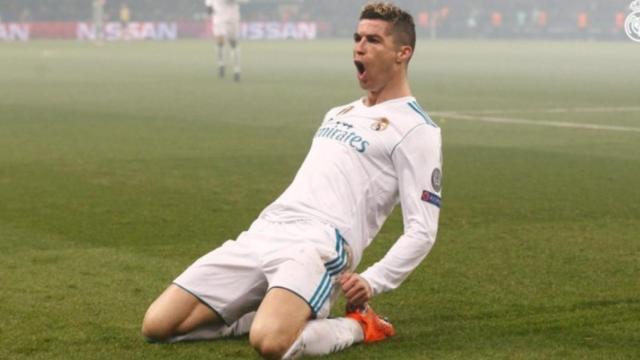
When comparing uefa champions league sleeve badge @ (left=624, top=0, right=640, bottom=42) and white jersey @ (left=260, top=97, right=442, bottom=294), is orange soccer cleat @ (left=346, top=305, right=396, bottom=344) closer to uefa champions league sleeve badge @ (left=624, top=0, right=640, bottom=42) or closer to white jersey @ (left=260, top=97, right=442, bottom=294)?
white jersey @ (left=260, top=97, right=442, bottom=294)

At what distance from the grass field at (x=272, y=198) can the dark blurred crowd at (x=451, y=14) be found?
4119 centimetres

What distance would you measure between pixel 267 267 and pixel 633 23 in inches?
2197

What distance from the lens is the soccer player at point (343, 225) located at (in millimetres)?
6816

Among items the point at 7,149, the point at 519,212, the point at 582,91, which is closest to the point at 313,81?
the point at 582,91

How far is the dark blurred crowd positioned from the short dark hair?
6043cm

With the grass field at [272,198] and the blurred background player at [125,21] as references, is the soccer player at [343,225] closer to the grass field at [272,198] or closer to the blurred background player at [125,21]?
the grass field at [272,198]

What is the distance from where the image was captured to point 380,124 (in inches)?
279

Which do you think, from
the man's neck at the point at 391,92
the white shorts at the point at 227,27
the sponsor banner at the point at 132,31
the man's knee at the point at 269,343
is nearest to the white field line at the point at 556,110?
the white shorts at the point at 227,27

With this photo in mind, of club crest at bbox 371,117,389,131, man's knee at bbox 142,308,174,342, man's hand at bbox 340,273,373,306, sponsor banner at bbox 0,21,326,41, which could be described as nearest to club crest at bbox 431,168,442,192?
club crest at bbox 371,117,389,131

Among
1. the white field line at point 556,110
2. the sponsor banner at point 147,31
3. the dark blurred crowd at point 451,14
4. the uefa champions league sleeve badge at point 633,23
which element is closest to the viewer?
the white field line at point 556,110

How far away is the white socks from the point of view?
661 cm

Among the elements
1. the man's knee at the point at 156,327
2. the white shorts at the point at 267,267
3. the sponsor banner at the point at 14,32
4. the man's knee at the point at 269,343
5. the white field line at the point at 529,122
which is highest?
the white shorts at the point at 267,267

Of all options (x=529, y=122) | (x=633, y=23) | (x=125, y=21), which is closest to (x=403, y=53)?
(x=529, y=122)

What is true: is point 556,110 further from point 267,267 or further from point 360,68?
point 267,267
